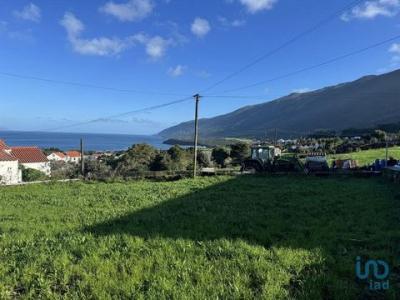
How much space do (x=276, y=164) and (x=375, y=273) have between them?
2226 centimetres

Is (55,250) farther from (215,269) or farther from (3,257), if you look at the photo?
(215,269)

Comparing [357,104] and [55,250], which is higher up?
[357,104]

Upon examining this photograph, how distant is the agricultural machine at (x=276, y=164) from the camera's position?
27359 mm

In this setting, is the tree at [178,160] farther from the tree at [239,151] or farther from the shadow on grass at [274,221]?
the shadow on grass at [274,221]

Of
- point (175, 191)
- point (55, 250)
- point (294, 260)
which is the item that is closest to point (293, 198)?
point (175, 191)

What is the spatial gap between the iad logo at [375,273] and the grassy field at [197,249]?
0.40 feet

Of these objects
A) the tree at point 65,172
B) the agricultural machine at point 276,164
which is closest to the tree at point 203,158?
the tree at point 65,172

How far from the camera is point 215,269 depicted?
6.15m

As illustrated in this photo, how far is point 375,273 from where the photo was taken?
6.04m

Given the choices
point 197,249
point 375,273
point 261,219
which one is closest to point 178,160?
point 261,219

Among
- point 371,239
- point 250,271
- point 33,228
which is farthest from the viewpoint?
point 33,228

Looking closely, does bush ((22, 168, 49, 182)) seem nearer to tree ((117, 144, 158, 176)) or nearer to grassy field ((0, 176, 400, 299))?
tree ((117, 144, 158, 176))

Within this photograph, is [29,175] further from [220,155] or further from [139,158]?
[220,155]

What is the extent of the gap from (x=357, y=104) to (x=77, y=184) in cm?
18632
